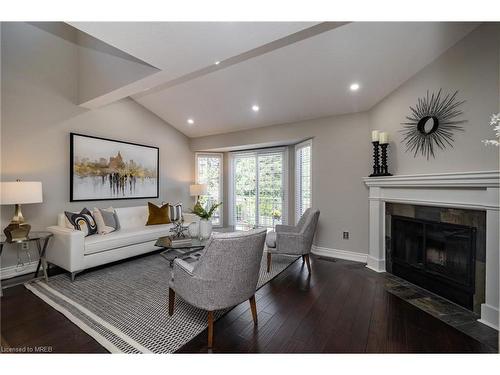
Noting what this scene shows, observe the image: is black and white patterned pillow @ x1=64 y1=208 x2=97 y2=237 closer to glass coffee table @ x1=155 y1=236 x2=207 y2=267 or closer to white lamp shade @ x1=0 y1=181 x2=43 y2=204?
white lamp shade @ x1=0 y1=181 x2=43 y2=204

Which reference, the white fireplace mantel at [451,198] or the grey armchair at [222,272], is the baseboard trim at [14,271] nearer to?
the grey armchair at [222,272]

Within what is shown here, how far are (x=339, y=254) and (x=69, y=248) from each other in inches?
156

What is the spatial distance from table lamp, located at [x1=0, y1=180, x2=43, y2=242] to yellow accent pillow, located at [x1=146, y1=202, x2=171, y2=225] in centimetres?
166

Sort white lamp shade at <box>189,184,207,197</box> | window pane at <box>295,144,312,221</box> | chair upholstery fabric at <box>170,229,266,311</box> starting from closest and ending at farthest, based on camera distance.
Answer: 1. chair upholstery fabric at <box>170,229,266,311</box>
2. window pane at <box>295,144,312,221</box>
3. white lamp shade at <box>189,184,207,197</box>

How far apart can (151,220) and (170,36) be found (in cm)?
321

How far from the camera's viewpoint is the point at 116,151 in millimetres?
4152

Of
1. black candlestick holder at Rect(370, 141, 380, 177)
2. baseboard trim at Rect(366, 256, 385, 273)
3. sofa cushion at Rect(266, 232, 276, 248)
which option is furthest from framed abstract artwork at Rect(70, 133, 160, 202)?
baseboard trim at Rect(366, 256, 385, 273)

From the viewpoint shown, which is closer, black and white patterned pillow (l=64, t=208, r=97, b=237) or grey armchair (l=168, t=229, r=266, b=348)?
grey armchair (l=168, t=229, r=266, b=348)

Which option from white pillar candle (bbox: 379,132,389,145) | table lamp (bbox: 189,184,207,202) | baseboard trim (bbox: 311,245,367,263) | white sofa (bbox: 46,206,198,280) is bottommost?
baseboard trim (bbox: 311,245,367,263)

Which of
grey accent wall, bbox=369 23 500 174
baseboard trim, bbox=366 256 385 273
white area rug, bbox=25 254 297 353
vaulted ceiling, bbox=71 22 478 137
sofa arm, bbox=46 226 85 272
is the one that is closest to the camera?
white area rug, bbox=25 254 297 353

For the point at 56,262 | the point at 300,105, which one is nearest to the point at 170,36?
the point at 300,105

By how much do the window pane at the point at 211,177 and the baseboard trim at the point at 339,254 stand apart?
277 cm

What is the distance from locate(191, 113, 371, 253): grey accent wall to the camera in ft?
11.9
